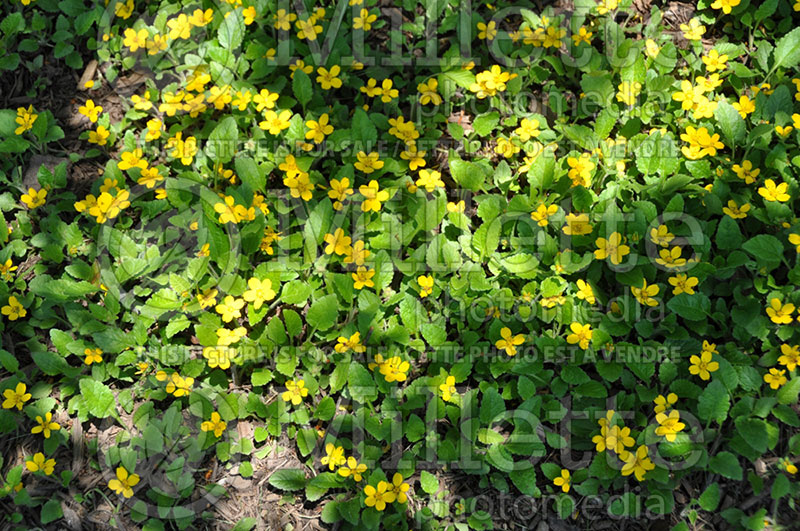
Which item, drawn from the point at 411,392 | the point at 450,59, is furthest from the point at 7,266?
the point at 450,59

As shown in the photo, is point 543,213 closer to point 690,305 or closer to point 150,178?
point 690,305

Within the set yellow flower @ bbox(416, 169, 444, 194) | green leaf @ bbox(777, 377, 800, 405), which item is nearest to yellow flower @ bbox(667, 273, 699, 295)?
green leaf @ bbox(777, 377, 800, 405)

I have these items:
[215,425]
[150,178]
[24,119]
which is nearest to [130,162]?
[150,178]

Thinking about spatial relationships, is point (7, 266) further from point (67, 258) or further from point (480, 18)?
point (480, 18)

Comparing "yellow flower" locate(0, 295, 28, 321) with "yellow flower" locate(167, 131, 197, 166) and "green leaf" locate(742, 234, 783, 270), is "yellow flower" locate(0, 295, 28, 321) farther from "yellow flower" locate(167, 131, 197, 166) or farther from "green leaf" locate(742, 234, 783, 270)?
"green leaf" locate(742, 234, 783, 270)

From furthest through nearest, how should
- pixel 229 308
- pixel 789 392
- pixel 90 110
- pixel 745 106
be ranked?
pixel 90 110 < pixel 745 106 < pixel 229 308 < pixel 789 392

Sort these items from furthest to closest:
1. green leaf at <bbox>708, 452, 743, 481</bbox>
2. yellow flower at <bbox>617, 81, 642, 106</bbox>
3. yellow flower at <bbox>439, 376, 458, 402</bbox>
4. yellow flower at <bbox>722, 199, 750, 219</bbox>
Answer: yellow flower at <bbox>617, 81, 642, 106</bbox> → yellow flower at <bbox>722, 199, 750, 219</bbox> → yellow flower at <bbox>439, 376, 458, 402</bbox> → green leaf at <bbox>708, 452, 743, 481</bbox>
